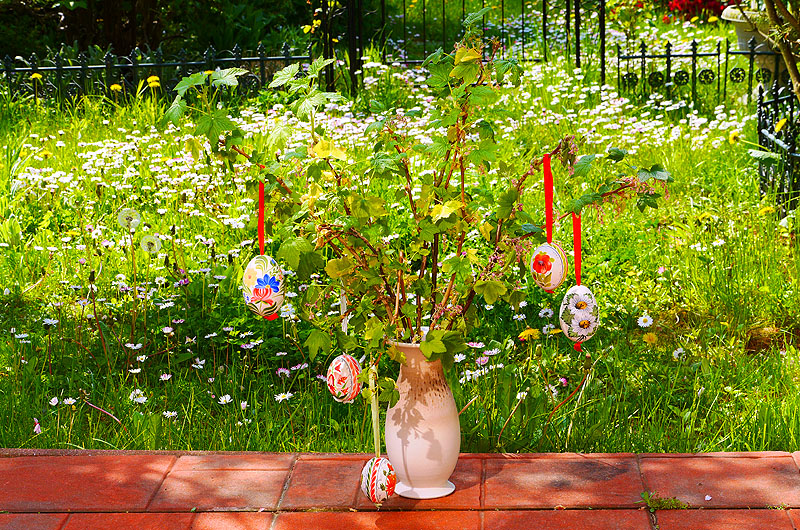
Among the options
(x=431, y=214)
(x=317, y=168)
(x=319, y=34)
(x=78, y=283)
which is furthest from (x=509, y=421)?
(x=319, y=34)

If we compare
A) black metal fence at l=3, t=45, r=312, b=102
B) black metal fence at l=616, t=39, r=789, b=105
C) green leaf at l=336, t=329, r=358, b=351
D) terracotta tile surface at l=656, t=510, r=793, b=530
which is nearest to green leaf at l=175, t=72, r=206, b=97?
green leaf at l=336, t=329, r=358, b=351

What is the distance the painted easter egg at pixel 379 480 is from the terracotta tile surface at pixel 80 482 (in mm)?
721

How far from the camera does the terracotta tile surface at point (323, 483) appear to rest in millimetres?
2969

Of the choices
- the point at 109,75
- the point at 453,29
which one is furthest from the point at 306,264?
the point at 453,29

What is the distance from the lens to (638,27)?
1085 centimetres

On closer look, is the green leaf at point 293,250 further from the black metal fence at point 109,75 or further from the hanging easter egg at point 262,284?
the black metal fence at point 109,75

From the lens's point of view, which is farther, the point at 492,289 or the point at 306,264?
the point at 492,289

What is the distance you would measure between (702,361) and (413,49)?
24.7 ft

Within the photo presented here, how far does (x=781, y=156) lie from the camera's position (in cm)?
538

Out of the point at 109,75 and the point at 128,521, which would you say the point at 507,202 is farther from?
the point at 109,75

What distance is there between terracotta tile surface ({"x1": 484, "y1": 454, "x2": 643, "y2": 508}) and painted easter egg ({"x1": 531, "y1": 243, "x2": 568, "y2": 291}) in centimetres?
63

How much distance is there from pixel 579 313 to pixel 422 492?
743 mm

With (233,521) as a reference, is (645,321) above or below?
above

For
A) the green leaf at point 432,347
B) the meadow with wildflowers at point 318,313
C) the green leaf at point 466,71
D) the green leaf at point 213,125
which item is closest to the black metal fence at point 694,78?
the meadow with wildflowers at point 318,313
